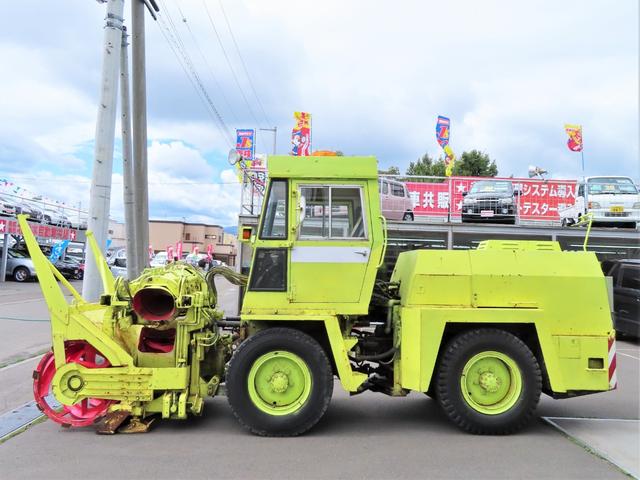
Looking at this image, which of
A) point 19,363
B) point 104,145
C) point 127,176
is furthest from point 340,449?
point 127,176

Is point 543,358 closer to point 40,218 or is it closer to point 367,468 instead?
point 367,468

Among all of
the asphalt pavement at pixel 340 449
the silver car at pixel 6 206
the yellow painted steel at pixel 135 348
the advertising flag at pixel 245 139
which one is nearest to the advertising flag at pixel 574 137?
the advertising flag at pixel 245 139

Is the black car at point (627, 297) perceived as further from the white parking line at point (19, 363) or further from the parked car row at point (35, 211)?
the parked car row at point (35, 211)

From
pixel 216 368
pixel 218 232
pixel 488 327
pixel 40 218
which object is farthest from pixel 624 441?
pixel 218 232

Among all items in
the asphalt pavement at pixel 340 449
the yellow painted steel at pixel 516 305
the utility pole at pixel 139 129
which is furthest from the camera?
the utility pole at pixel 139 129

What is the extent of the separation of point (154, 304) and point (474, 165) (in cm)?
3959

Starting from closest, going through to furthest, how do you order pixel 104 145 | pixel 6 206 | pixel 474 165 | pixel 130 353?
pixel 130 353 < pixel 104 145 < pixel 6 206 < pixel 474 165

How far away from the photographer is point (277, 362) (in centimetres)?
506

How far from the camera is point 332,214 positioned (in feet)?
17.0

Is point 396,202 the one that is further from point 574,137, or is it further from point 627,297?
point 574,137

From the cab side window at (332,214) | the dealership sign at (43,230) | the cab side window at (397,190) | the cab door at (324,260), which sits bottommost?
the cab door at (324,260)

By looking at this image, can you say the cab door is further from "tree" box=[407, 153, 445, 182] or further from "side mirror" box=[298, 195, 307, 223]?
"tree" box=[407, 153, 445, 182]

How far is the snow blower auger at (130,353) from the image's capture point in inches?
198

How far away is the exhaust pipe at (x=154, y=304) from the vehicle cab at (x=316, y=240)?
0.89 metres
